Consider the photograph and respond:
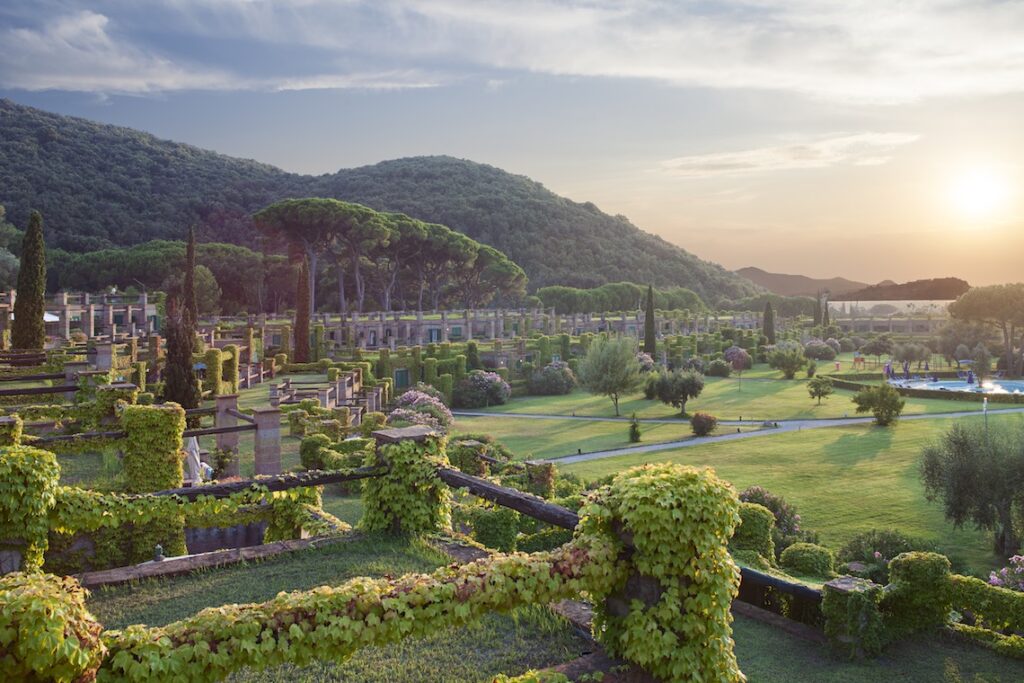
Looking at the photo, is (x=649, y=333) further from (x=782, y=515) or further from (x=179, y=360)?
(x=782, y=515)

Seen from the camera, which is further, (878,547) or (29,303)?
(29,303)

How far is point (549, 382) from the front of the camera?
53.4 m

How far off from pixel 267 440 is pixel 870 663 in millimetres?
11720

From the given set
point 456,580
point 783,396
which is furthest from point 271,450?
point 783,396

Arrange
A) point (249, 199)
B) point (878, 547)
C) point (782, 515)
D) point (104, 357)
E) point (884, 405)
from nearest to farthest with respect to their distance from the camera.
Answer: point (878, 547)
point (782, 515)
point (104, 357)
point (884, 405)
point (249, 199)

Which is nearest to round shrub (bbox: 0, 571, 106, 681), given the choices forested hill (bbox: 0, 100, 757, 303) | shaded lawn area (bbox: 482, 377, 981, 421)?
shaded lawn area (bbox: 482, 377, 981, 421)

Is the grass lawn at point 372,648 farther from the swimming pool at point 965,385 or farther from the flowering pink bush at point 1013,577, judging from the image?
the swimming pool at point 965,385

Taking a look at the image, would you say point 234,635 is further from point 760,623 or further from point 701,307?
point 701,307

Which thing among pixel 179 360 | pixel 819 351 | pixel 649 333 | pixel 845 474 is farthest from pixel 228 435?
pixel 819 351

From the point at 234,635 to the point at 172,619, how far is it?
320 centimetres

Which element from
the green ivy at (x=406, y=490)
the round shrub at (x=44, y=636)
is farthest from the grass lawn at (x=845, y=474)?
the round shrub at (x=44, y=636)

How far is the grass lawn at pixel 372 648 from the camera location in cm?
593

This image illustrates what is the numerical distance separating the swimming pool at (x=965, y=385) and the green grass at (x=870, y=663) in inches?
1620

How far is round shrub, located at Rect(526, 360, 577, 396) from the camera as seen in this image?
5331 centimetres
